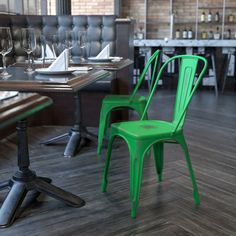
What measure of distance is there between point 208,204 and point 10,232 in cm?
108

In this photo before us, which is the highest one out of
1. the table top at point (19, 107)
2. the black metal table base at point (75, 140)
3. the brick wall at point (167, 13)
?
the brick wall at point (167, 13)

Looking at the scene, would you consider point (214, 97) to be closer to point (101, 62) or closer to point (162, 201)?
point (101, 62)

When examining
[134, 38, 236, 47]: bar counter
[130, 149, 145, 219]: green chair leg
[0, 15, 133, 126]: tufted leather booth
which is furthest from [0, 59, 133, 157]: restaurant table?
[134, 38, 236, 47]: bar counter

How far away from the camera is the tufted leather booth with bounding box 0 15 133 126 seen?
12.7 ft

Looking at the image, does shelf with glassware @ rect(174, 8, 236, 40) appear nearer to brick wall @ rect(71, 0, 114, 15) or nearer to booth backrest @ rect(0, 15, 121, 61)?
brick wall @ rect(71, 0, 114, 15)

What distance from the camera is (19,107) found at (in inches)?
49.9

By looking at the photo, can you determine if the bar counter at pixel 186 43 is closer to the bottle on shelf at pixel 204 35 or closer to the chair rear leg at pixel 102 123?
the bottle on shelf at pixel 204 35

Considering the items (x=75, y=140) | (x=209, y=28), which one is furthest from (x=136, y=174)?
(x=209, y=28)

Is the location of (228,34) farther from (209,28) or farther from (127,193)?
(127,193)

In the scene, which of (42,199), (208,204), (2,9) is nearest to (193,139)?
(208,204)

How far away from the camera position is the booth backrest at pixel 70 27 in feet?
13.4

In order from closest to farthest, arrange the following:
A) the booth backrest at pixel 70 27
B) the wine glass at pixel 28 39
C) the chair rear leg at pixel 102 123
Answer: the wine glass at pixel 28 39
the chair rear leg at pixel 102 123
the booth backrest at pixel 70 27

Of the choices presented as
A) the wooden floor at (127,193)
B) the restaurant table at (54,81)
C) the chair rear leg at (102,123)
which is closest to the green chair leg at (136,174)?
the wooden floor at (127,193)

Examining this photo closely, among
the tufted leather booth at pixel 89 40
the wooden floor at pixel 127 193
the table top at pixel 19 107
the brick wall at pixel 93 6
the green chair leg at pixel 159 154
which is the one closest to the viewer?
the table top at pixel 19 107
